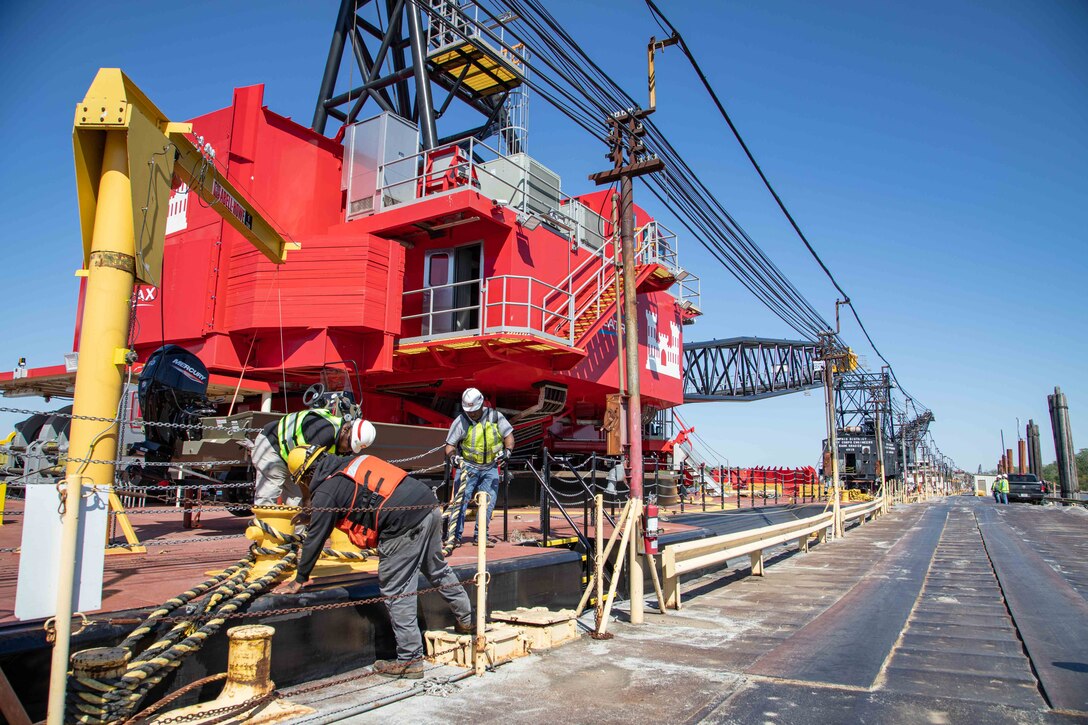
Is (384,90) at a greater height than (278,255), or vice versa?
(384,90)

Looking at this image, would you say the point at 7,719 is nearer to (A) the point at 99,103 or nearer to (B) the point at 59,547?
(B) the point at 59,547

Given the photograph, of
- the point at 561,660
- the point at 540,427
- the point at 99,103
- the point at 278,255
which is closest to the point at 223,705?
the point at 561,660

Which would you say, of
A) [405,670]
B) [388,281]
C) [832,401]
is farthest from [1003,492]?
[405,670]

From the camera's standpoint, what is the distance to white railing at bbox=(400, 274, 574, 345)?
47.9 ft

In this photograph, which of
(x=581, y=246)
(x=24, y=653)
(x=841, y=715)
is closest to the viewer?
(x=24, y=653)

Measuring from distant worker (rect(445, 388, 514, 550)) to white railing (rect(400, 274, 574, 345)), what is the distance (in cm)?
599

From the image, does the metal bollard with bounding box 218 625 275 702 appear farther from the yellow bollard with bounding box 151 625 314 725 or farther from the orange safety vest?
the orange safety vest

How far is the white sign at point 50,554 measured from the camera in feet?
10.2

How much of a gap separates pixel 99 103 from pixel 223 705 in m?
5.71

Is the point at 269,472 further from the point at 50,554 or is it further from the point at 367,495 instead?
the point at 50,554

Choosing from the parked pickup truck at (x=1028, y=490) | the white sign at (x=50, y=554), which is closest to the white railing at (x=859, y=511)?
the white sign at (x=50, y=554)

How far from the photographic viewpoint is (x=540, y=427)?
1844 centimetres

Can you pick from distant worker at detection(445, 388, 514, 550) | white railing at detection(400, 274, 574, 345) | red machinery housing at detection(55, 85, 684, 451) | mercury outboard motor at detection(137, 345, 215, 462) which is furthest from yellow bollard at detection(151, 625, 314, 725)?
white railing at detection(400, 274, 574, 345)

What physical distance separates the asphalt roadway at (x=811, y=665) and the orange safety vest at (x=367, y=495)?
108 cm
